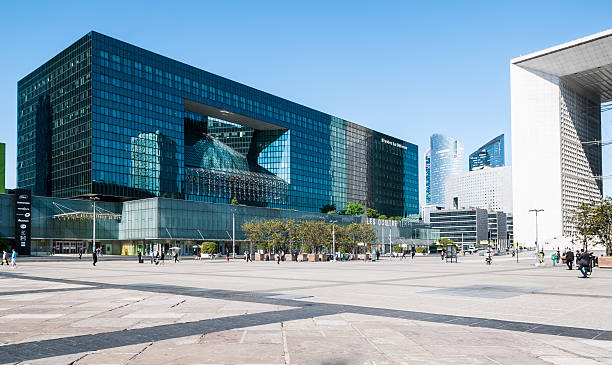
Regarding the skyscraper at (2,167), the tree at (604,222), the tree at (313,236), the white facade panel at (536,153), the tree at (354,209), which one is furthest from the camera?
the tree at (354,209)

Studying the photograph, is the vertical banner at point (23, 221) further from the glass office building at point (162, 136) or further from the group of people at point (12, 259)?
the group of people at point (12, 259)

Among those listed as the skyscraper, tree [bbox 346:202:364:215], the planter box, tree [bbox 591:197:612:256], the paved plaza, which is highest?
the skyscraper

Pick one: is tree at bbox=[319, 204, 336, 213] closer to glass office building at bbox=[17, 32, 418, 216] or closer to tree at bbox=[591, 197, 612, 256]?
glass office building at bbox=[17, 32, 418, 216]

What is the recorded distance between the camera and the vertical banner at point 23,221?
9526 centimetres

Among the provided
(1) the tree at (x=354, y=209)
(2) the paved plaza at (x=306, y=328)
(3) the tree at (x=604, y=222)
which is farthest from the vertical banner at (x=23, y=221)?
(1) the tree at (x=354, y=209)

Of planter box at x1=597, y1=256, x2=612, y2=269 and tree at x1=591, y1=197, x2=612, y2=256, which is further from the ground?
tree at x1=591, y1=197, x2=612, y2=256

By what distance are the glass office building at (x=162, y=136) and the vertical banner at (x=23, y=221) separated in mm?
12513

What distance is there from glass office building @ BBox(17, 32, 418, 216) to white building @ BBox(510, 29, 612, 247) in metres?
58.6

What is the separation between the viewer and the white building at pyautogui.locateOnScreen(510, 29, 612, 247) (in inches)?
4820

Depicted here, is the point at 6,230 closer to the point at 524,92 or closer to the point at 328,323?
the point at 328,323

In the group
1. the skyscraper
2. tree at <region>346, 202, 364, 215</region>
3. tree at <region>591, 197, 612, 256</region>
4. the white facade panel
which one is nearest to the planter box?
tree at <region>591, 197, 612, 256</region>

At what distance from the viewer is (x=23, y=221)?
97.2 metres

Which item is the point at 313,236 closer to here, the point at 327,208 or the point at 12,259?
the point at 12,259

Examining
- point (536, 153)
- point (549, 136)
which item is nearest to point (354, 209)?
point (536, 153)
